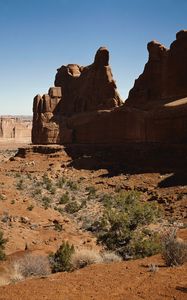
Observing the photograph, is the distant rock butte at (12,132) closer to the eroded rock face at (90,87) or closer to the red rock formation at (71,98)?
the red rock formation at (71,98)

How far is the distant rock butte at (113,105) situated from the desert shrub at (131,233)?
10766 mm

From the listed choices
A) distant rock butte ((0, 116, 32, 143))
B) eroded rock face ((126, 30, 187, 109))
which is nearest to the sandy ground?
eroded rock face ((126, 30, 187, 109))

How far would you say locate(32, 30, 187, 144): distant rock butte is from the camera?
1140 inches

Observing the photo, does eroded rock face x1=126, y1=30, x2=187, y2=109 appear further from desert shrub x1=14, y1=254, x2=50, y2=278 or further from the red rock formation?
desert shrub x1=14, y1=254, x2=50, y2=278

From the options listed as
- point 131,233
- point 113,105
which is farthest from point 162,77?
point 131,233

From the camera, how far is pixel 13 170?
114ft

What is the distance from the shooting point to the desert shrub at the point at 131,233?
1076 centimetres

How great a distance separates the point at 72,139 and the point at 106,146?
757 centimetres

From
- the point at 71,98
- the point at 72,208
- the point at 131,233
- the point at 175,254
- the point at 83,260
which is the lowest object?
the point at 72,208

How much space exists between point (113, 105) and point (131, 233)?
26833 mm

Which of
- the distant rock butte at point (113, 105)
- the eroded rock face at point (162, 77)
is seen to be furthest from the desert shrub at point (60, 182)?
the eroded rock face at point (162, 77)

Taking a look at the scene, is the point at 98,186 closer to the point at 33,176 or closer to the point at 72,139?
the point at 33,176

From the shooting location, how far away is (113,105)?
3859cm

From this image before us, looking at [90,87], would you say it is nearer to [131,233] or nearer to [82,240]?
[82,240]
